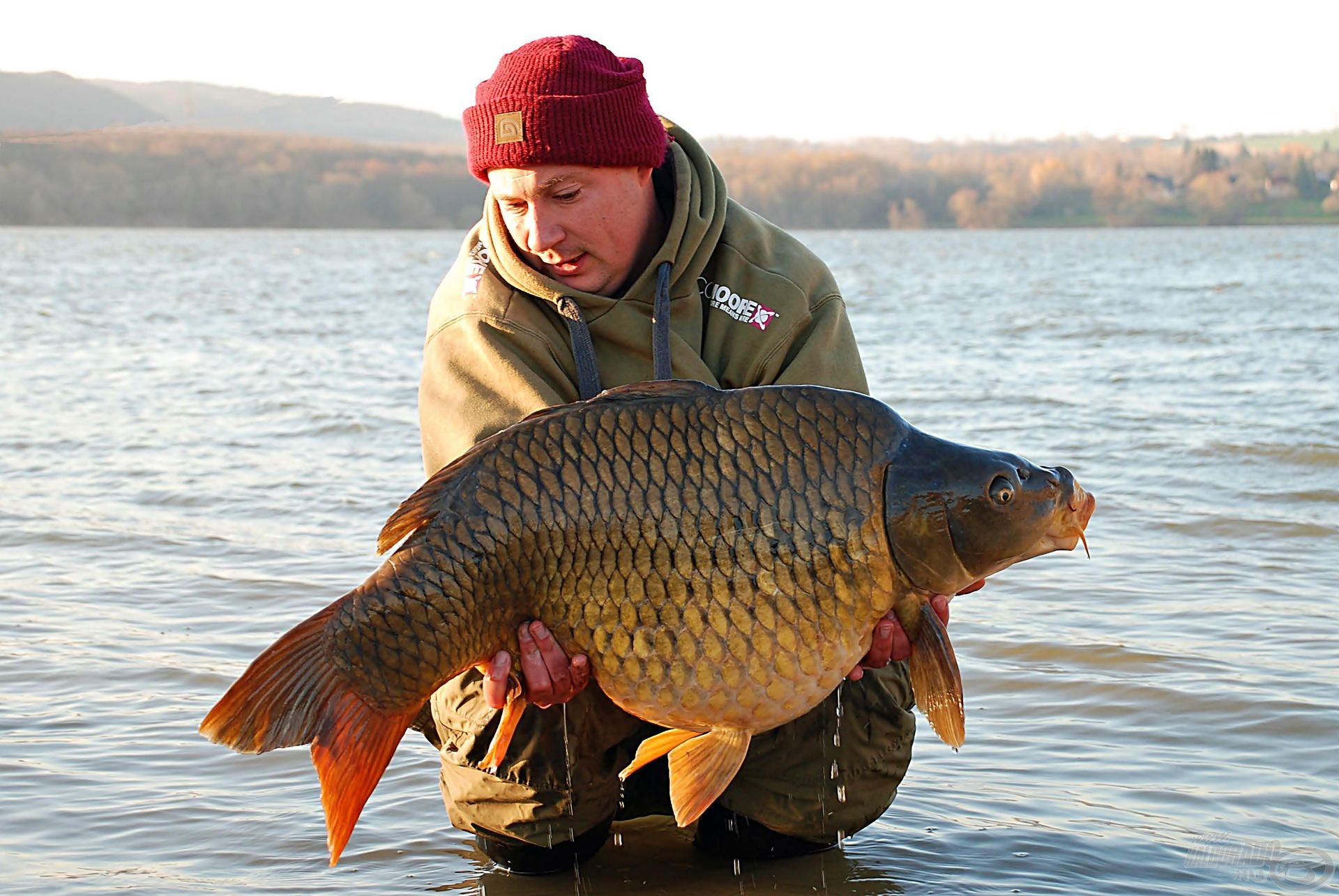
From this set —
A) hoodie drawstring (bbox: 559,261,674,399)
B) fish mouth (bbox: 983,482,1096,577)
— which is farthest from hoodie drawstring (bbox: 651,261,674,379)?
fish mouth (bbox: 983,482,1096,577)

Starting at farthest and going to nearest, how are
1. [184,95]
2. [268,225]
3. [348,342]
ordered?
[268,225]
[348,342]
[184,95]

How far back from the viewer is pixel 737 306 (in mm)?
3621

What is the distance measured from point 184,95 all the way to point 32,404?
512 centimetres

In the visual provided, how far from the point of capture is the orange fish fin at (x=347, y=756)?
2.87 metres

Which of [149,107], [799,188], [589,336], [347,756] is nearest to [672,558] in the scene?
[347,756]

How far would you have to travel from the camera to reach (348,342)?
1925 cm

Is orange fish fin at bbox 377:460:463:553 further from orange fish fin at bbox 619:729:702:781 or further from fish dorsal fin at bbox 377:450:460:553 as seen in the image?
orange fish fin at bbox 619:729:702:781

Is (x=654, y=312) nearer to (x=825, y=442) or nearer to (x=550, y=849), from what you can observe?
(x=825, y=442)

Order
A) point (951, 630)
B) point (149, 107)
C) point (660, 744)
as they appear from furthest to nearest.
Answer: point (149, 107), point (951, 630), point (660, 744)

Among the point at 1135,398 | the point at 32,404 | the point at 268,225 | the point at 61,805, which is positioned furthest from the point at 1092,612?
the point at 268,225

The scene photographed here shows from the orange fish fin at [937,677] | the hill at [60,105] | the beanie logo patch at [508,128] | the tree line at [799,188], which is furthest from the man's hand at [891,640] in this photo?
the tree line at [799,188]

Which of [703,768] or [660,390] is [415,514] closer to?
[660,390]

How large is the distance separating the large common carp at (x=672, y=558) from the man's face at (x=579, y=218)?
0.63 meters

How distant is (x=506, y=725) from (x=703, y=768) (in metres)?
0.41
